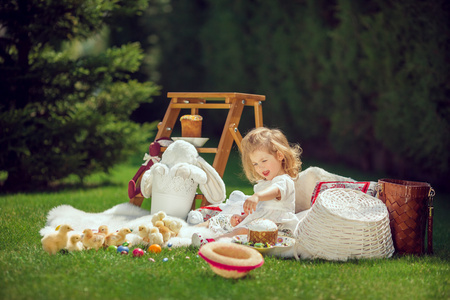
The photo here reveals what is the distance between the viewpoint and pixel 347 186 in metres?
3.47

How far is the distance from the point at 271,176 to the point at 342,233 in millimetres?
763

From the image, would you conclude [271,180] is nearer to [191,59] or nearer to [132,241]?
[132,241]

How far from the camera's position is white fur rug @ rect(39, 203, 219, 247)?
322 centimetres

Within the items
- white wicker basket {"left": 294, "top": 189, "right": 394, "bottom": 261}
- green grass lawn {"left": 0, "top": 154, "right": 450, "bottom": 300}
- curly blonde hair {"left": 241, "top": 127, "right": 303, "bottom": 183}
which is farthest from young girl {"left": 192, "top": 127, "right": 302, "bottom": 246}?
green grass lawn {"left": 0, "top": 154, "right": 450, "bottom": 300}

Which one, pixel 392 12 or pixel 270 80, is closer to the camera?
pixel 392 12

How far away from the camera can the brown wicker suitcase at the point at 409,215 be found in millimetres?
3041

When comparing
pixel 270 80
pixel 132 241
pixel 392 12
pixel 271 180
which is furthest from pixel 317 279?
pixel 270 80

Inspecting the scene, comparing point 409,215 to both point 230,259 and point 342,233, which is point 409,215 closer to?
point 342,233

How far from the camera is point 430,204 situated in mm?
3119

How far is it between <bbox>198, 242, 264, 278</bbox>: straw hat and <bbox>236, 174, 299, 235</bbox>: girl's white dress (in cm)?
74

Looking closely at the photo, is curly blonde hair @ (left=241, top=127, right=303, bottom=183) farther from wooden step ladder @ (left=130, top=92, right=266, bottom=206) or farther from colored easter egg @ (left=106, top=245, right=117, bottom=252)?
colored easter egg @ (left=106, top=245, right=117, bottom=252)

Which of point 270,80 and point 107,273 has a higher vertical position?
point 270,80

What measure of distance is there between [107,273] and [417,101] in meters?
4.55

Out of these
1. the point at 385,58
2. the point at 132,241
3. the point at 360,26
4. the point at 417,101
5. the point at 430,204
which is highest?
the point at 360,26
